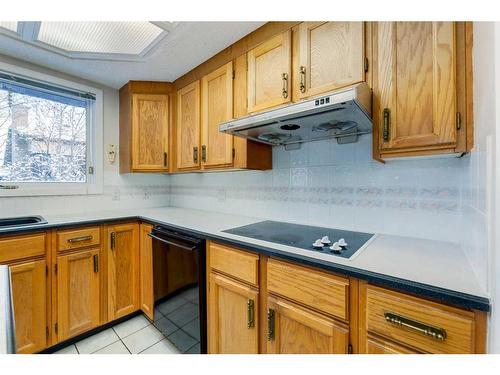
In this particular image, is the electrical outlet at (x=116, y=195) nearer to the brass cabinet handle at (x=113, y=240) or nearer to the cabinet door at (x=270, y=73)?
the brass cabinet handle at (x=113, y=240)

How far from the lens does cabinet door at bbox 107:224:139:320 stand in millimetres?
1767

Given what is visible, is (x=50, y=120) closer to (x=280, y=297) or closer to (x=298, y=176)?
(x=298, y=176)

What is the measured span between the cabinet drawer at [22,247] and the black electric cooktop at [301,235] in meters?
1.20

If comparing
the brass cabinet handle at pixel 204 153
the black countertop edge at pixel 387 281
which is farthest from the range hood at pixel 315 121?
the black countertop edge at pixel 387 281

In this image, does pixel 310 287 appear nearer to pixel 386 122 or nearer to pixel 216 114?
pixel 386 122

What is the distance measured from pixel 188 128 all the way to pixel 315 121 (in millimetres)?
1241

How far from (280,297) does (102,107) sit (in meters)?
2.34

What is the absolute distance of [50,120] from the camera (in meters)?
1.98

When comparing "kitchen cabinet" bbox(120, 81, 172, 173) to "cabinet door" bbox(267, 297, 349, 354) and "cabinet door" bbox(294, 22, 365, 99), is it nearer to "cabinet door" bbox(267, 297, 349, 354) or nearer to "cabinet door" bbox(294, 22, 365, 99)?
"cabinet door" bbox(294, 22, 365, 99)

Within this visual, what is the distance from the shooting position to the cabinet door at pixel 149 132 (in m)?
2.14

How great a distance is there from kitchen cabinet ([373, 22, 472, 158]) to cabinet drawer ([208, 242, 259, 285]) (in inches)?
30.3

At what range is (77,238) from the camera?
160 centimetres

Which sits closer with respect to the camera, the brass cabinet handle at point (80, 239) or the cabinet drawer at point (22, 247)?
the cabinet drawer at point (22, 247)
